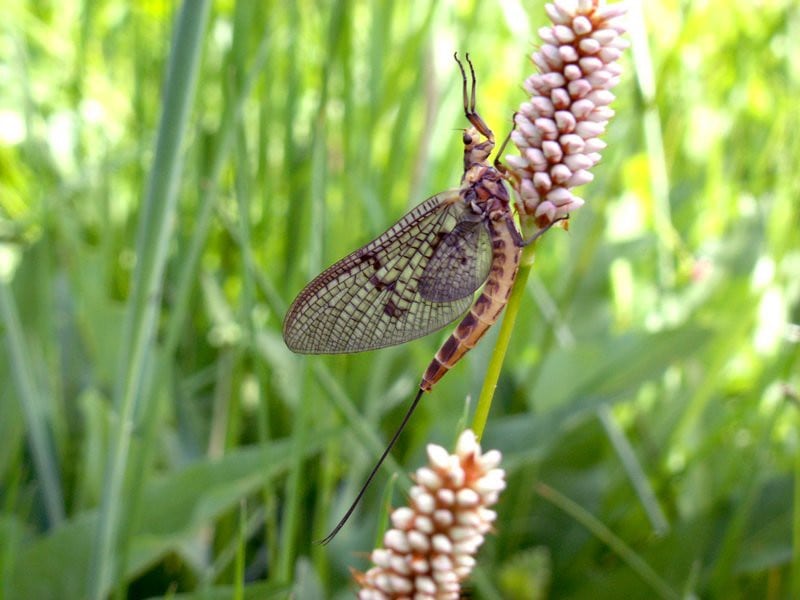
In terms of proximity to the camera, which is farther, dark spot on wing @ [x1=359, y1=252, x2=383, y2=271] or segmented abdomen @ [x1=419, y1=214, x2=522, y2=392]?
dark spot on wing @ [x1=359, y1=252, x2=383, y2=271]

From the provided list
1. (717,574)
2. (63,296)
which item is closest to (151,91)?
(63,296)

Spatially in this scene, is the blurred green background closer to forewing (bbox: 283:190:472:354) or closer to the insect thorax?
forewing (bbox: 283:190:472:354)

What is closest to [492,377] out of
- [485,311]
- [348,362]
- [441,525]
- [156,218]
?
[441,525]

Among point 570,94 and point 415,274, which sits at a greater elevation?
point 570,94

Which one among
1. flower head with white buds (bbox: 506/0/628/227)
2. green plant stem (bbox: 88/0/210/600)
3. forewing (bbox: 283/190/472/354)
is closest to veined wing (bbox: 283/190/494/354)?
forewing (bbox: 283/190/472/354)

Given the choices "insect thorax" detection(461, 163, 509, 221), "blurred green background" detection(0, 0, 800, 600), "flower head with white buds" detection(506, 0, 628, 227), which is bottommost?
"blurred green background" detection(0, 0, 800, 600)

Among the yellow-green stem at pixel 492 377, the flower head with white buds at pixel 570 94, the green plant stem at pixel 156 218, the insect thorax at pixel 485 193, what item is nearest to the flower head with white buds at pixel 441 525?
the yellow-green stem at pixel 492 377

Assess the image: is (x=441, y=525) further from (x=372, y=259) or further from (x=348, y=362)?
(x=348, y=362)

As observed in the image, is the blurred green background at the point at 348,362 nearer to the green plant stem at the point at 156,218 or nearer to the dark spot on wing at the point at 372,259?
the green plant stem at the point at 156,218
